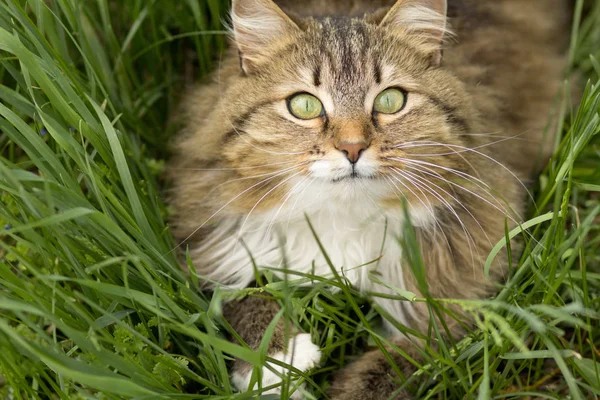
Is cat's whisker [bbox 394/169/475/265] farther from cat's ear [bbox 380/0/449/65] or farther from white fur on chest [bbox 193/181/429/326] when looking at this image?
cat's ear [bbox 380/0/449/65]

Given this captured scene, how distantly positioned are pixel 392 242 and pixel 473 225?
301 mm

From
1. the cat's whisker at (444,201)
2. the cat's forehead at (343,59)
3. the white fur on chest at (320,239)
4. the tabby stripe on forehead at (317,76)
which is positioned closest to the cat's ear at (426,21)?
the cat's forehead at (343,59)

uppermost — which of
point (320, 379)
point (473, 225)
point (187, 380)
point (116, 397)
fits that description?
point (473, 225)

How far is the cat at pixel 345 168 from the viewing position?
185 cm

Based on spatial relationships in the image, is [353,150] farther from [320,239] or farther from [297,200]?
[320,239]

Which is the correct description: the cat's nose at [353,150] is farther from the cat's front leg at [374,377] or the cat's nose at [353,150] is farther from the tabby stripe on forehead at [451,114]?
the cat's front leg at [374,377]

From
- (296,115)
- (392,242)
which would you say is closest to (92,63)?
(296,115)

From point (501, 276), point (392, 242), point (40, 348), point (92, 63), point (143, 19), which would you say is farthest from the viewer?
point (143, 19)

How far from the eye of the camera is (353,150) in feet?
5.77

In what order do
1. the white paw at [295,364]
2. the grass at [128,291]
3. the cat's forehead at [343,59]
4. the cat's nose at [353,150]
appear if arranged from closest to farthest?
1. the grass at [128,291]
2. the cat's nose at [353,150]
3. the cat's forehead at [343,59]
4. the white paw at [295,364]

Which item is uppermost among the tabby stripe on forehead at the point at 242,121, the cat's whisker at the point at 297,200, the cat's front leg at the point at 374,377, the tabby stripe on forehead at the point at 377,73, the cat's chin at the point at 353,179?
the tabby stripe on forehead at the point at 377,73

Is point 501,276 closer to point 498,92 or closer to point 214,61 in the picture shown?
point 498,92

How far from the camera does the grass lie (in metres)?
1.64

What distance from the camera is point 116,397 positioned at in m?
1.79
